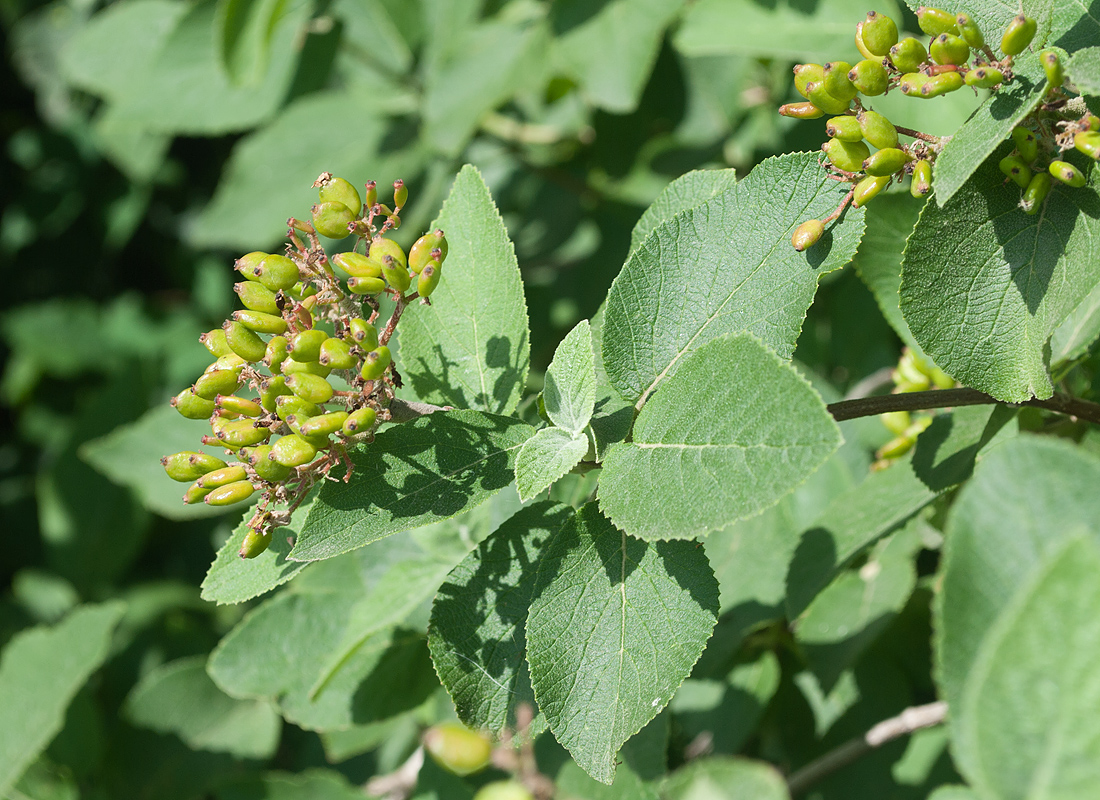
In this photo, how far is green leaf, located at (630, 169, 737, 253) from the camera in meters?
1.72

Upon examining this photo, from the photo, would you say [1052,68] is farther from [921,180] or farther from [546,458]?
[546,458]

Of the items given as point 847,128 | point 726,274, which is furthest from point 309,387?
point 847,128

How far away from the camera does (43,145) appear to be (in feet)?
18.2

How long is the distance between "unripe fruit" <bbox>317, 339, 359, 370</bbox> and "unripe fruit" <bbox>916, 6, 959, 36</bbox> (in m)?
0.95

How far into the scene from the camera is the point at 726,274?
1508mm

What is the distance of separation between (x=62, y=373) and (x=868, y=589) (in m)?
4.73

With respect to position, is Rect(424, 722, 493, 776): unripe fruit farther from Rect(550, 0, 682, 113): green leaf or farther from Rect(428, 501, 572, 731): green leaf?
Rect(550, 0, 682, 113): green leaf

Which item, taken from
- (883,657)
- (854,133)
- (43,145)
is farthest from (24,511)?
(854,133)

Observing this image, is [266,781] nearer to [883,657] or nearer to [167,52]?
[883,657]

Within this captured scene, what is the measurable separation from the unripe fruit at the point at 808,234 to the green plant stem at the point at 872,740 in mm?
1170

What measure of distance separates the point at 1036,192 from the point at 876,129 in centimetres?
23

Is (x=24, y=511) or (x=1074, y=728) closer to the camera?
(x=1074, y=728)

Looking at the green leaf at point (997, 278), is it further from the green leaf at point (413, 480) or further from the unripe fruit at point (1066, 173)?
the green leaf at point (413, 480)

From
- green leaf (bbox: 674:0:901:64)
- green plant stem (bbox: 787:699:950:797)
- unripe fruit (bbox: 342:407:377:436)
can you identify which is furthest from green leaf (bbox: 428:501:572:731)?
green leaf (bbox: 674:0:901:64)
